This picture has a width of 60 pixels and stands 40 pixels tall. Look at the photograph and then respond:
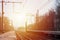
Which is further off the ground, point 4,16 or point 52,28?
point 4,16

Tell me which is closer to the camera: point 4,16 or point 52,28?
point 52,28

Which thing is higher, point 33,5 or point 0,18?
point 33,5

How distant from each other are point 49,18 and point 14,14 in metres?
0.38

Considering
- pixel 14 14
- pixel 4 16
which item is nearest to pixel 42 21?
pixel 14 14

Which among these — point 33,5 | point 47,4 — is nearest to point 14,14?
point 33,5

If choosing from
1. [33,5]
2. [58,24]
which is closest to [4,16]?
[33,5]

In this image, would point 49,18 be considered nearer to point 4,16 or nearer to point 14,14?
point 14,14

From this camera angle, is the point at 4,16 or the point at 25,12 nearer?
the point at 25,12

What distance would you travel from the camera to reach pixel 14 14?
166cm

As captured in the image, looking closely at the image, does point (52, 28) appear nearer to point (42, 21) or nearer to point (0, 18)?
point (42, 21)

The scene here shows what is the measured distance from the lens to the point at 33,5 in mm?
1557

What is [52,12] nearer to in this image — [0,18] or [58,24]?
[58,24]

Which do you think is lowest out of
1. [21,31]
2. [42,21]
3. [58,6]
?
[21,31]

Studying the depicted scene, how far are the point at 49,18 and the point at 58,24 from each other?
14cm
